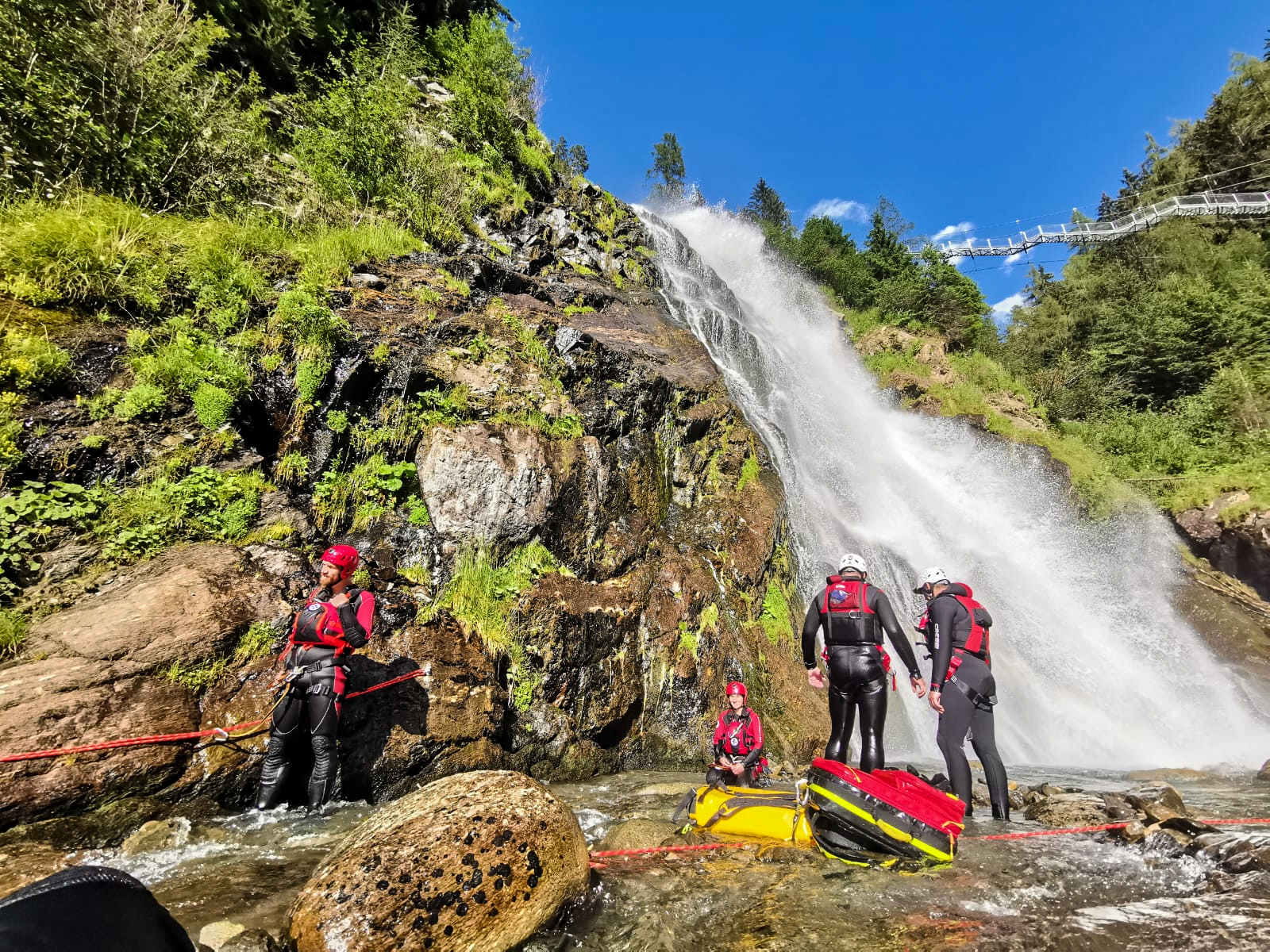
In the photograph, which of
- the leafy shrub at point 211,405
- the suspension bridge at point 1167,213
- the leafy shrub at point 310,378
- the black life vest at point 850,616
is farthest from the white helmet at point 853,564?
the suspension bridge at point 1167,213

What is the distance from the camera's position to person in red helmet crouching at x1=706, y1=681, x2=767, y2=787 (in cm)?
519

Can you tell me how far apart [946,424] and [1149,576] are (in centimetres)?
733

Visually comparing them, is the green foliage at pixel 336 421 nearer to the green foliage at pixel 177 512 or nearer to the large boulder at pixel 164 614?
the green foliage at pixel 177 512

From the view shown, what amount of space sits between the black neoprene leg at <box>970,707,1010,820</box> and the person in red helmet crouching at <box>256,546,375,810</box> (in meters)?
5.64

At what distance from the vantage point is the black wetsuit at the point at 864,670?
17.8 feet

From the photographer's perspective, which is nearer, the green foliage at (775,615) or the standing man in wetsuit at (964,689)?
the standing man in wetsuit at (964,689)

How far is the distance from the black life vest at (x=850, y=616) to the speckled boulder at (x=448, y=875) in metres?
3.44

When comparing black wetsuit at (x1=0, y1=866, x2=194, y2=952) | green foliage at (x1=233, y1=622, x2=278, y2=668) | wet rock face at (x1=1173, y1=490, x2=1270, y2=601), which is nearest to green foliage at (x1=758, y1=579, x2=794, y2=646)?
green foliage at (x1=233, y1=622, x2=278, y2=668)

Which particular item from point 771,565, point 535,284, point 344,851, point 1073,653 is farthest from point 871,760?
point 1073,653

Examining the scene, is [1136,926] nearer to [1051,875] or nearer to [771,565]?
[1051,875]

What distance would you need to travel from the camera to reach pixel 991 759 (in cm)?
510

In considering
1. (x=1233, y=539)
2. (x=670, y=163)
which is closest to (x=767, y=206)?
(x=670, y=163)

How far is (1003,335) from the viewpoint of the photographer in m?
28.9

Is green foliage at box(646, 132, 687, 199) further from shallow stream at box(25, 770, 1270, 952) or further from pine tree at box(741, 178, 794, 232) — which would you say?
shallow stream at box(25, 770, 1270, 952)
